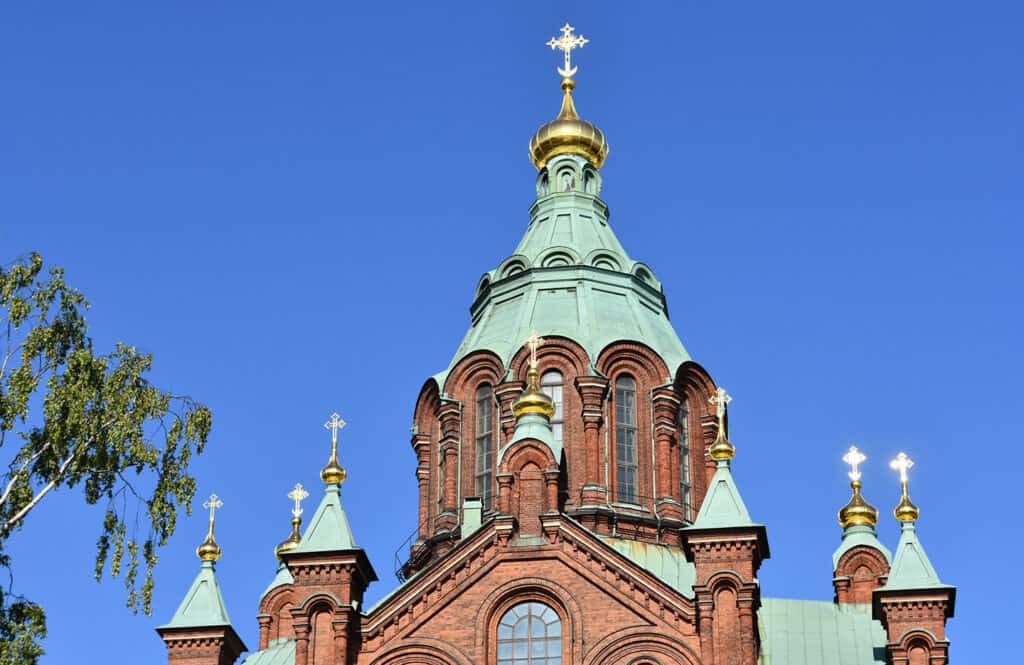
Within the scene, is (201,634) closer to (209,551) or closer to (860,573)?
(209,551)

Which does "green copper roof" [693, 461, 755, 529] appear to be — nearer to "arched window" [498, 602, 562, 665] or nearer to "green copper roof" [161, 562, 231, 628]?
"arched window" [498, 602, 562, 665]

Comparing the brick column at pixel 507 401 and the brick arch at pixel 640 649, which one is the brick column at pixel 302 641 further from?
the brick column at pixel 507 401

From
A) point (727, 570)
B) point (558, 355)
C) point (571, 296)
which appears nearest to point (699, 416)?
point (558, 355)

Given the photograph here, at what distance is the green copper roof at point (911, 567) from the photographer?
4516 cm

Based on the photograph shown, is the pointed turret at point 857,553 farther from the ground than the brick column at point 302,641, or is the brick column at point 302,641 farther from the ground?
the pointed turret at point 857,553

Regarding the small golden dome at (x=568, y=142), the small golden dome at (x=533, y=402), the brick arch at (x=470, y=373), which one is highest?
the small golden dome at (x=568, y=142)

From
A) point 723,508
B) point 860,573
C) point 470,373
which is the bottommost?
point 723,508

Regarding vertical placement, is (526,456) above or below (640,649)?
above

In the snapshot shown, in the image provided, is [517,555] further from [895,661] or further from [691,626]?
[895,661]

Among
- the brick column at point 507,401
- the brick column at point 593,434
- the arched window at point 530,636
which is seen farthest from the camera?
the brick column at point 507,401

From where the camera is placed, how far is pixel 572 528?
149 feet

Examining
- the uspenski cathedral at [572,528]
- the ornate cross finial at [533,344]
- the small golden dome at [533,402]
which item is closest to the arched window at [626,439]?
the uspenski cathedral at [572,528]

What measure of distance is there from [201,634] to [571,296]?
14.3 metres

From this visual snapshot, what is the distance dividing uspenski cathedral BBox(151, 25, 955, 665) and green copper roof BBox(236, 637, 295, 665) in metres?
0.08
